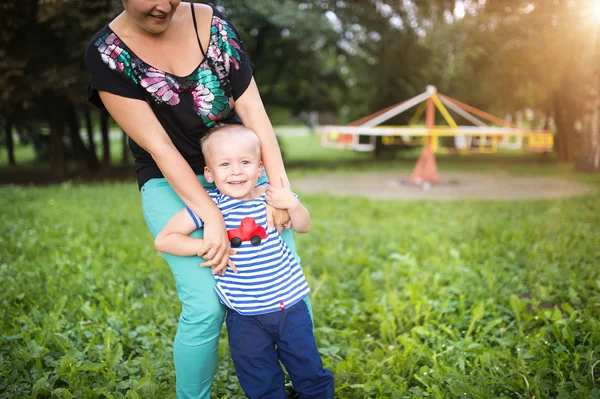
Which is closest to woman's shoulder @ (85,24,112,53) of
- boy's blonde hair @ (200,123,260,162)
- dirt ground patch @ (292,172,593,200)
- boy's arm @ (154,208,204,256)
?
boy's blonde hair @ (200,123,260,162)

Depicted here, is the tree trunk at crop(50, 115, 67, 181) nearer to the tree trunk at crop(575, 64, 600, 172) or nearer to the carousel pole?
the carousel pole

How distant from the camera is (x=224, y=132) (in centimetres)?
215

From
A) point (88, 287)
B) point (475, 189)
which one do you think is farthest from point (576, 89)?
point (88, 287)

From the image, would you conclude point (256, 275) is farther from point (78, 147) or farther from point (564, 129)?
point (564, 129)

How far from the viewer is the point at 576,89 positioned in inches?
484

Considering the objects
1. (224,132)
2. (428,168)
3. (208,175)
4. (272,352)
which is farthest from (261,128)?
(428,168)

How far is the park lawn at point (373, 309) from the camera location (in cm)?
258

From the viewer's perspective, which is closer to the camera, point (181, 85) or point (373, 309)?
point (181, 85)

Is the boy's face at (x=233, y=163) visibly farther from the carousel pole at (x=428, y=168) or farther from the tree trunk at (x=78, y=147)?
the tree trunk at (x=78, y=147)

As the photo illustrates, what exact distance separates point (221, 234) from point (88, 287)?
221cm

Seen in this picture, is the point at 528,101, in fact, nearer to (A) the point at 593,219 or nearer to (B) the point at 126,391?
(A) the point at 593,219

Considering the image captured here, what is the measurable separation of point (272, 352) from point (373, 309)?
148cm

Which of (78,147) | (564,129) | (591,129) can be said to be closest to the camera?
(591,129)

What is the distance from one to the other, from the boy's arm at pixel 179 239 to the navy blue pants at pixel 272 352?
32 centimetres
